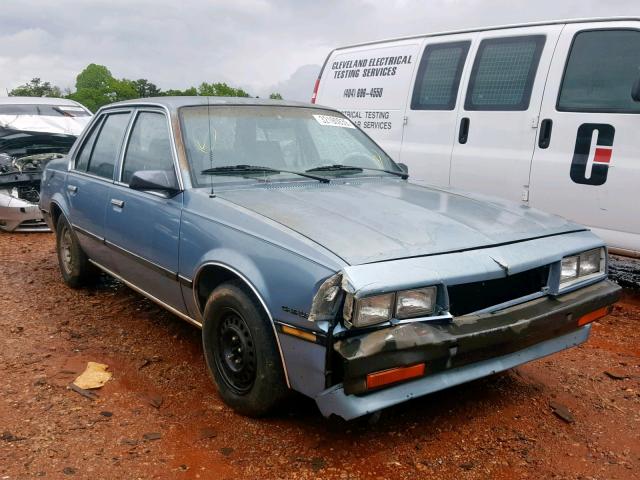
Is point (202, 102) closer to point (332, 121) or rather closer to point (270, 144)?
point (270, 144)

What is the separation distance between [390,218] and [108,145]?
8.35 ft

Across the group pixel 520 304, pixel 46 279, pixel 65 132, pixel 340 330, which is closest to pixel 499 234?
pixel 520 304

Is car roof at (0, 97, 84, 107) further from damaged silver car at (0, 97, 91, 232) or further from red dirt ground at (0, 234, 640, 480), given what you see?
red dirt ground at (0, 234, 640, 480)

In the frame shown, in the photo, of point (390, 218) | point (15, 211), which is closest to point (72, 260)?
point (390, 218)

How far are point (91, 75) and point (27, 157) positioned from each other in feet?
167

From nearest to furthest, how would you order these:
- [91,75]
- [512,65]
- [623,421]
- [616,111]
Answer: [623,421] < [616,111] < [512,65] < [91,75]

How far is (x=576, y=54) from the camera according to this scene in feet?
16.2

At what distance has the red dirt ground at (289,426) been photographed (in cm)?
256

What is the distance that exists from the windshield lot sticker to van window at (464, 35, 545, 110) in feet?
5.69

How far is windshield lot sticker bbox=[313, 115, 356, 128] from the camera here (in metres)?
4.13

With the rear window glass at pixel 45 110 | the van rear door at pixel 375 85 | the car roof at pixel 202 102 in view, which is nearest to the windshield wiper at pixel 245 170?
the car roof at pixel 202 102

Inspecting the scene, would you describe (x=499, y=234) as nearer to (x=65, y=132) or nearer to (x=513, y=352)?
(x=513, y=352)

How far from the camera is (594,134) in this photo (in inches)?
187

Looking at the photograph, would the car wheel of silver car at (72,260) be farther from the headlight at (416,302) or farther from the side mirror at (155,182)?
the headlight at (416,302)
